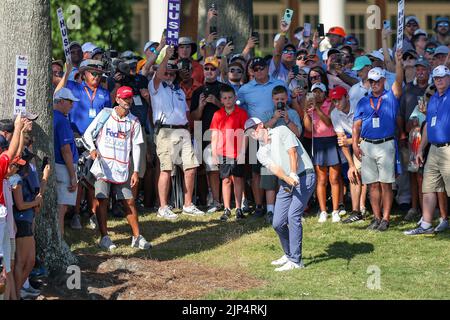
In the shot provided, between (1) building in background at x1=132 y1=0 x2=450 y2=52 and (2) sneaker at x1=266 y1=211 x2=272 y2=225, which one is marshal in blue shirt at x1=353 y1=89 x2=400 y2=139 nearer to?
(2) sneaker at x1=266 y1=211 x2=272 y2=225

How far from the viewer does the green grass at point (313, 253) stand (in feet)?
38.7

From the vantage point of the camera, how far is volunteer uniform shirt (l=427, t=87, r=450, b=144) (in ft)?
47.2

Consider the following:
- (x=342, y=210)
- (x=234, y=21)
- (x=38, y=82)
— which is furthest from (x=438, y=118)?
(x=234, y=21)

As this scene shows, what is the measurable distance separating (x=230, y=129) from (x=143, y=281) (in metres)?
4.29

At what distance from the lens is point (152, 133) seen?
16.4m

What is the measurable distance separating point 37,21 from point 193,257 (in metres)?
3.51

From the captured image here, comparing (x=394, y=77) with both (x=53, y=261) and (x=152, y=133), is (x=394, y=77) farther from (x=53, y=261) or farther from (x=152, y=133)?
(x=53, y=261)

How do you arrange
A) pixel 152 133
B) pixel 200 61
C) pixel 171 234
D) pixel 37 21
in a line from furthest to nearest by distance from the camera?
pixel 200 61 < pixel 152 133 < pixel 171 234 < pixel 37 21

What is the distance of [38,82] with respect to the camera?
1232cm

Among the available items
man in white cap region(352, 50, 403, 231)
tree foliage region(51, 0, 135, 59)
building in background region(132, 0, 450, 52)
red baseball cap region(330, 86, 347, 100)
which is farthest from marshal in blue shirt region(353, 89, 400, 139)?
building in background region(132, 0, 450, 52)

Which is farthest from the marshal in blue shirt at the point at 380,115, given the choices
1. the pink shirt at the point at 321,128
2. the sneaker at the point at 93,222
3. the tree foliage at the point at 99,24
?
the tree foliage at the point at 99,24

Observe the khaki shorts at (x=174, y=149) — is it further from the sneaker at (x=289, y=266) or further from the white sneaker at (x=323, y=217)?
the sneaker at (x=289, y=266)

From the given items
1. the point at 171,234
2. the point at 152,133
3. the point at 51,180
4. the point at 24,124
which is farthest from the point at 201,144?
the point at 24,124

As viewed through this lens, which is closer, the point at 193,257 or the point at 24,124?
the point at 24,124
